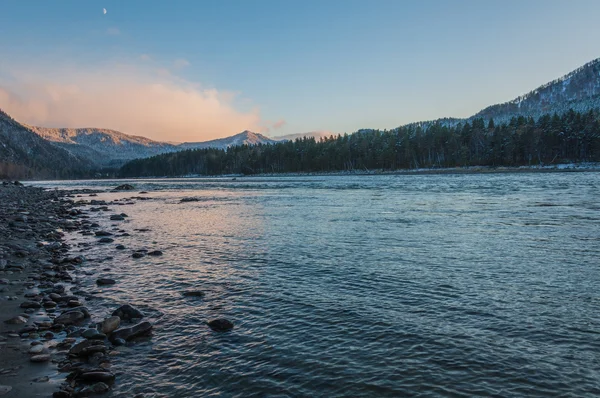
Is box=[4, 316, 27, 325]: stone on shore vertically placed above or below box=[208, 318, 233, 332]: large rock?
above

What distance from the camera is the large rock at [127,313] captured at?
10359 mm

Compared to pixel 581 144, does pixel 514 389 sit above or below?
below

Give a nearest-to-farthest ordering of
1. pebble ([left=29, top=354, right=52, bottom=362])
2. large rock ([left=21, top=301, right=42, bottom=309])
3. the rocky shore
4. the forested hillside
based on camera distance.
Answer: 1. the rocky shore
2. pebble ([left=29, top=354, right=52, bottom=362])
3. large rock ([left=21, top=301, right=42, bottom=309])
4. the forested hillside

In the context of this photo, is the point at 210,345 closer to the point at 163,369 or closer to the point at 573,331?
the point at 163,369

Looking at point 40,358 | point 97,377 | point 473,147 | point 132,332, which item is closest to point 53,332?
point 40,358

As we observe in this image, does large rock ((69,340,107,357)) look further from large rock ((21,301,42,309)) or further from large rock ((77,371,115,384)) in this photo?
large rock ((21,301,42,309))

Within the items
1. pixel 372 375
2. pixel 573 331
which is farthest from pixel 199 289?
pixel 573 331

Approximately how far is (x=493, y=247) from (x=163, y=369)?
52.9 ft

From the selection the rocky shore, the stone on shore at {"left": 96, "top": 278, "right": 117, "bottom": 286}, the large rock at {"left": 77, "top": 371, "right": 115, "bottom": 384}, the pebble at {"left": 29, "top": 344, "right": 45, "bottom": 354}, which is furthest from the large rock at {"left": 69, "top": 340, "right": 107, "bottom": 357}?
the stone on shore at {"left": 96, "top": 278, "right": 117, "bottom": 286}

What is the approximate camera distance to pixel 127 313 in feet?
34.3

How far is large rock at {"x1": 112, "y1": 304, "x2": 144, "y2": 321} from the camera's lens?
10.4 meters

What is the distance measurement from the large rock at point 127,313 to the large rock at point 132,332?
0.94 metres

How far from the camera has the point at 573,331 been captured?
883 centimetres

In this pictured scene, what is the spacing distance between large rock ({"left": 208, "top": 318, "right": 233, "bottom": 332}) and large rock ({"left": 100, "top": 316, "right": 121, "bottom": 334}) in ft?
7.76
